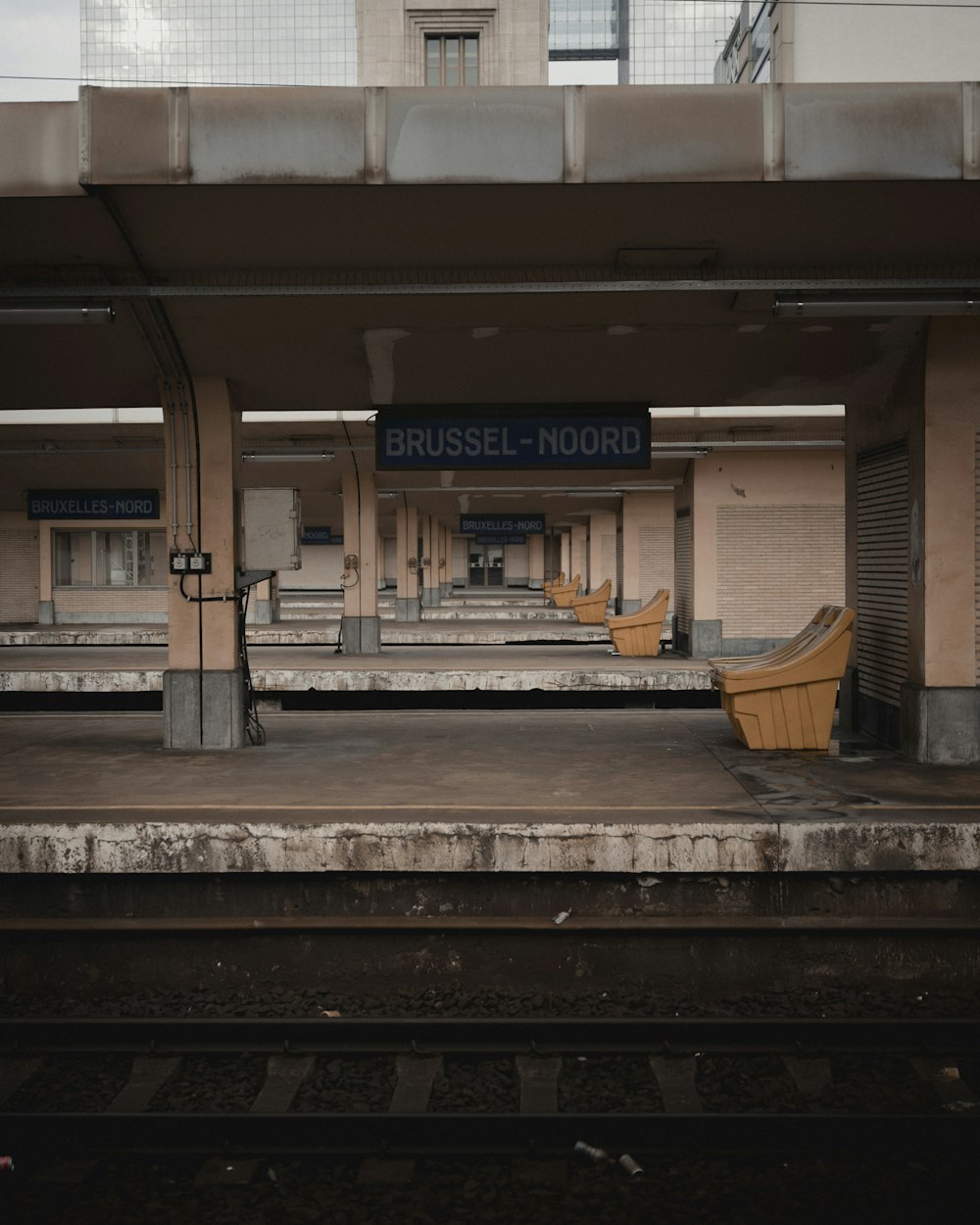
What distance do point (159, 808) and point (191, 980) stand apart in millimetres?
1051

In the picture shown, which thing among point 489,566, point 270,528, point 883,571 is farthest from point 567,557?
point 270,528

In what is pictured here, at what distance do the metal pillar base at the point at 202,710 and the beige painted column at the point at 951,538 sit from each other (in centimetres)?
525

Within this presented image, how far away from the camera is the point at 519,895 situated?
18.1 ft

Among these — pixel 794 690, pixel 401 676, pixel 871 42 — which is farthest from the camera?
pixel 871 42

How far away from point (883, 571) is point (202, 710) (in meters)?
5.61

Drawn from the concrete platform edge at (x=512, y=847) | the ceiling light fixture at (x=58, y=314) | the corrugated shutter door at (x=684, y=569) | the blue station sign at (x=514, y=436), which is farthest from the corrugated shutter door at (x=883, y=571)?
the corrugated shutter door at (x=684, y=569)

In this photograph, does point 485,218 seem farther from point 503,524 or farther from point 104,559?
point 503,524

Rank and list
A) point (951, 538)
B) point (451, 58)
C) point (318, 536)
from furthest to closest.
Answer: point (318, 536) → point (451, 58) → point (951, 538)

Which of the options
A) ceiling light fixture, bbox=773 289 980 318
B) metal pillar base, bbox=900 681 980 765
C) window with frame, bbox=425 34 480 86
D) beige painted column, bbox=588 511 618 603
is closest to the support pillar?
metal pillar base, bbox=900 681 980 765

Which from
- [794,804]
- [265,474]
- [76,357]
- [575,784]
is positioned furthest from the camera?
[265,474]

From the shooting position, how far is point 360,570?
19188 millimetres

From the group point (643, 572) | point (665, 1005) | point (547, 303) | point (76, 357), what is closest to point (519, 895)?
point (665, 1005)

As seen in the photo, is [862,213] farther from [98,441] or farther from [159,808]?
[98,441]

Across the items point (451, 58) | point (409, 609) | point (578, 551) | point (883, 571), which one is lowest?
point (409, 609)
